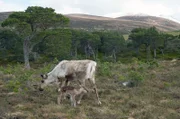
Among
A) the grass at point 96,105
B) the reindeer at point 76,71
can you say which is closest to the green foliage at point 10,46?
the grass at point 96,105

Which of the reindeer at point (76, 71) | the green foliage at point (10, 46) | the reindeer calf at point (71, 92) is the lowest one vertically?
the green foliage at point (10, 46)

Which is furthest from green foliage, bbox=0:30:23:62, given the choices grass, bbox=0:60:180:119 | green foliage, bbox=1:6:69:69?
grass, bbox=0:60:180:119

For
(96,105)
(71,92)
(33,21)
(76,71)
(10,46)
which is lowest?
(10,46)

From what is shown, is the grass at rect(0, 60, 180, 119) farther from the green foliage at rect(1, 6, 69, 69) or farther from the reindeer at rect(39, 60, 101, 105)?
the green foliage at rect(1, 6, 69, 69)

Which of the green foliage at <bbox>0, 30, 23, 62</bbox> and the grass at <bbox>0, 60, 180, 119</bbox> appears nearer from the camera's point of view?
the grass at <bbox>0, 60, 180, 119</bbox>

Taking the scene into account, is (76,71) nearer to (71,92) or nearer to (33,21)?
(71,92)

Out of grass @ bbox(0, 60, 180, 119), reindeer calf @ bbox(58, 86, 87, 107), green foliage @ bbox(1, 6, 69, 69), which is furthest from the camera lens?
green foliage @ bbox(1, 6, 69, 69)

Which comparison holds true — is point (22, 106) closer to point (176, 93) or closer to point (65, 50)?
point (176, 93)

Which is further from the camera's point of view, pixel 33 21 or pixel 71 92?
pixel 33 21

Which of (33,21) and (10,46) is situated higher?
(33,21)

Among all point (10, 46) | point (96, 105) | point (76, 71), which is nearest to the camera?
point (96, 105)

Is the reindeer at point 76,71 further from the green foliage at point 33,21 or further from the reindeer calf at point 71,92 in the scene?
the green foliage at point 33,21

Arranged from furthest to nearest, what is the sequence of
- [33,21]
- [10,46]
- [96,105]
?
[10,46] < [33,21] < [96,105]

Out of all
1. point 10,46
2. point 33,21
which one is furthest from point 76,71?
point 10,46
